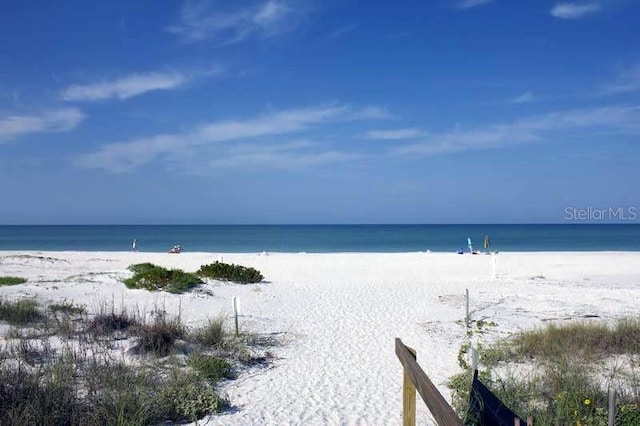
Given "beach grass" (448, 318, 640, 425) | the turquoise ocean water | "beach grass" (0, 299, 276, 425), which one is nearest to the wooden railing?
"beach grass" (448, 318, 640, 425)

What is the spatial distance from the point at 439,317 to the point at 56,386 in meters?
10.3

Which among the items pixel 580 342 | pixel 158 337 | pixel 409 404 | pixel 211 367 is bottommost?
pixel 211 367

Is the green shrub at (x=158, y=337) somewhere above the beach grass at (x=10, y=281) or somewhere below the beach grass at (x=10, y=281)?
below

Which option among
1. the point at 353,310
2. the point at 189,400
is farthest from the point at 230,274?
the point at 189,400

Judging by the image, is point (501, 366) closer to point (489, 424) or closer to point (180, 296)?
point (489, 424)

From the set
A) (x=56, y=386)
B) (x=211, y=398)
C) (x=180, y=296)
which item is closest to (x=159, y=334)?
(x=211, y=398)

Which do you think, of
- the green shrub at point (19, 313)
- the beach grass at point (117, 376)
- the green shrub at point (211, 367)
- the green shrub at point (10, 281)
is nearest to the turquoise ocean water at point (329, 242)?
the green shrub at point (10, 281)

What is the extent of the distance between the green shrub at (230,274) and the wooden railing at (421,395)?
16396 millimetres

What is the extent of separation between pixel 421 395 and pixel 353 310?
11.3 m

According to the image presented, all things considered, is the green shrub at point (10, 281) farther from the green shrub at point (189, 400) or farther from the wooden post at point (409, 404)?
the wooden post at point (409, 404)

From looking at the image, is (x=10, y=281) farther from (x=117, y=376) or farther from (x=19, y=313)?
(x=117, y=376)

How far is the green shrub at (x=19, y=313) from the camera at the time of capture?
10.7 metres

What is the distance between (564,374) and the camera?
6555 mm

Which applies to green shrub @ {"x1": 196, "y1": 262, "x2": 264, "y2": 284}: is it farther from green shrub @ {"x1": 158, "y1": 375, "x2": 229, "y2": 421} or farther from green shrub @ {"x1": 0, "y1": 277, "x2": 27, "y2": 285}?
green shrub @ {"x1": 158, "y1": 375, "x2": 229, "y2": 421}
